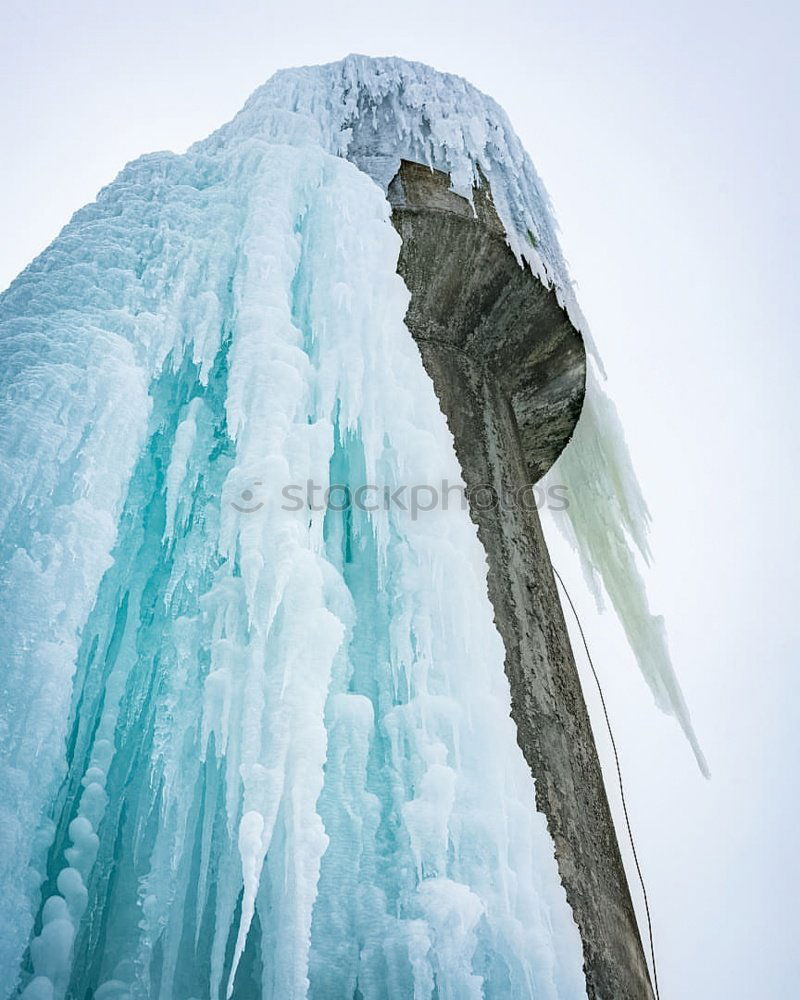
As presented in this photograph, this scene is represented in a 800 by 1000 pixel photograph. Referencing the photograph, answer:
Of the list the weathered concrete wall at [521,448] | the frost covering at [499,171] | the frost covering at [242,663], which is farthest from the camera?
the frost covering at [499,171]

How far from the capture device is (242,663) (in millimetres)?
1917

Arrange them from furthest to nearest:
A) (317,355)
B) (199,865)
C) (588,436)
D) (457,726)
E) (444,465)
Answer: (588,436) → (317,355) → (444,465) → (457,726) → (199,865)

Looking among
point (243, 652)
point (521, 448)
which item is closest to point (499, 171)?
point (521, 448)

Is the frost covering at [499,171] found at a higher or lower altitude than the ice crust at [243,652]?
higher

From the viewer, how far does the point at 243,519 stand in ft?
6.97

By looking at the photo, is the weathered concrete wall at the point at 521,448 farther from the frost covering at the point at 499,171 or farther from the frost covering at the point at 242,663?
the frost covering at the point at 242,663

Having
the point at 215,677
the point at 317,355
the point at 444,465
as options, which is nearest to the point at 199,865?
the point at 215,677

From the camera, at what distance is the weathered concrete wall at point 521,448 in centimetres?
A: 246

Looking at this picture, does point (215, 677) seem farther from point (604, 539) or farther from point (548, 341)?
point (604, 539)

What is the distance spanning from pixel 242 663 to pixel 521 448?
2.35 metres

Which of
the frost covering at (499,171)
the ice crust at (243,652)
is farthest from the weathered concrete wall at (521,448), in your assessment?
the ice crust at (243,652)

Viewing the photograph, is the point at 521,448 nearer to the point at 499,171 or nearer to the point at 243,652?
the point at 499,171

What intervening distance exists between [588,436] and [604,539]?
0.75 m

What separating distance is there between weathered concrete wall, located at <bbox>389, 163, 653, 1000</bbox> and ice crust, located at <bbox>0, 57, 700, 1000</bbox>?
0.58 m
